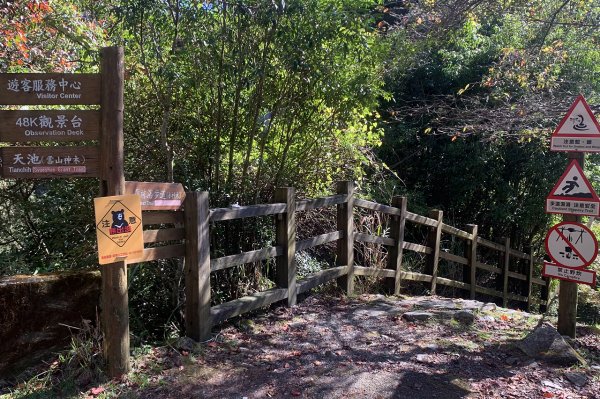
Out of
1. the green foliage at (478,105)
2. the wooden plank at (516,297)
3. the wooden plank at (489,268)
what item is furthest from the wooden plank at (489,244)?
the wooden plank at (516,297)

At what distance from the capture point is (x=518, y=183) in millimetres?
12172

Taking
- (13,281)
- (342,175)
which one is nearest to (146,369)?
(13,281)

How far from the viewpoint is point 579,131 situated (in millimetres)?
5223

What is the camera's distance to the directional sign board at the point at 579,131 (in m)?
5.16

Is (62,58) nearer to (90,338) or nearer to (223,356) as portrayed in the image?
(90,338)

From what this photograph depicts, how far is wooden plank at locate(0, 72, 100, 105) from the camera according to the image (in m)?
3.83

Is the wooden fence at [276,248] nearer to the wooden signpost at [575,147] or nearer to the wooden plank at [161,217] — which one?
the wooden plank at [161,217]

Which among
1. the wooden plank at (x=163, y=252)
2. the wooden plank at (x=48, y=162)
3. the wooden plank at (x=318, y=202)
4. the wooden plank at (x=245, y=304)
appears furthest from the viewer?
the wooden plank at (x=318, y=202)

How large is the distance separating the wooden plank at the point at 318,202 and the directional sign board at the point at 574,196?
8.37ft

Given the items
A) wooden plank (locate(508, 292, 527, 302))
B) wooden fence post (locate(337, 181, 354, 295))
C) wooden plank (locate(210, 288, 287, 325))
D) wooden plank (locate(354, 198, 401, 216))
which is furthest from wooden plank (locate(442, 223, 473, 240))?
wooden plank (locate(210, 288, 287, 325))

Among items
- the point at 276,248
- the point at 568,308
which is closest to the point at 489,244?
the point at 568,308

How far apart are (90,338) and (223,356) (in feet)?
3.74

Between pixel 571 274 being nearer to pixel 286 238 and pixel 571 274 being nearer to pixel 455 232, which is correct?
pixel 286 238

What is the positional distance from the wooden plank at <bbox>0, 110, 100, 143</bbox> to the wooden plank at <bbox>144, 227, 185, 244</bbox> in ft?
3.24
